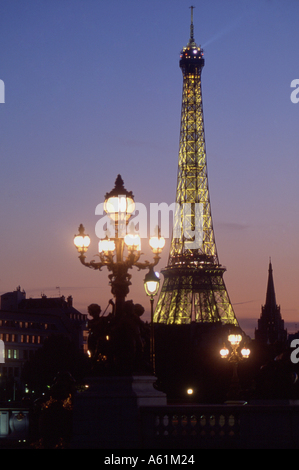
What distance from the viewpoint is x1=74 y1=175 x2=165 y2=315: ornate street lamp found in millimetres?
25281

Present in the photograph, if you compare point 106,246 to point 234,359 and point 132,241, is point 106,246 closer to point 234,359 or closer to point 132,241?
point 132,241

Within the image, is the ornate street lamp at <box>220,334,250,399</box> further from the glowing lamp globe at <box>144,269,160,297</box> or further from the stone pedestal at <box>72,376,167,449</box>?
the stone pedestal at <box>72,376,167,449</box>

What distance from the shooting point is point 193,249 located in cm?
14988

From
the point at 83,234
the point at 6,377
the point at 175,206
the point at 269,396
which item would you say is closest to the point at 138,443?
the point at 269,396

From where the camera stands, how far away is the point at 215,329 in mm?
138250

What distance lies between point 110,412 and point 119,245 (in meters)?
5.53

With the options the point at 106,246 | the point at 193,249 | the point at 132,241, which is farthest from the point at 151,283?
the point at 193,249

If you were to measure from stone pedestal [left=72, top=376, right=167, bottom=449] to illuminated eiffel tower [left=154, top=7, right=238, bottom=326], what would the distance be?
4613 inches

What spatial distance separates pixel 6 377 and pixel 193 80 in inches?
2526

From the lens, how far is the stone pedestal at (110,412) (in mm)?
23047

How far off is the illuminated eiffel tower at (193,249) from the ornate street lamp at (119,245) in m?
114
